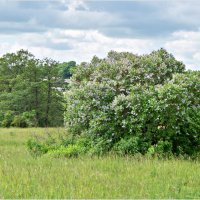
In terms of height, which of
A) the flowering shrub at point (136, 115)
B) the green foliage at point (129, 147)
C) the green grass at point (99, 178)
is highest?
the flowering shrub at point (136, 115)

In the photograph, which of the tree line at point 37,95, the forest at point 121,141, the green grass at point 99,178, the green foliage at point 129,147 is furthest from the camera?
the tree line at point 37,95

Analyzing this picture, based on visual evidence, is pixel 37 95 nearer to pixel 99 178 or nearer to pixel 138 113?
pixel 138 113

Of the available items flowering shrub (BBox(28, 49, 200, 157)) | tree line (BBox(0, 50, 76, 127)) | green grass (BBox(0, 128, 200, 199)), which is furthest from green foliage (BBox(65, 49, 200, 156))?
tree line (BBox(0, 50, 76, 127))

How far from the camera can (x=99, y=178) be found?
10312 millimetres

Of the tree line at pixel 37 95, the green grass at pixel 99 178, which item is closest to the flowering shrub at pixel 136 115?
the green grass at pixel 99 178

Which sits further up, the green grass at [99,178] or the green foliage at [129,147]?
the green foliage at [129,147]

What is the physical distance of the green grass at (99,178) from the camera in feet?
29.7

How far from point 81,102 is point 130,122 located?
7.07ft

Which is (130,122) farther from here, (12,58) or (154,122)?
(12,58)

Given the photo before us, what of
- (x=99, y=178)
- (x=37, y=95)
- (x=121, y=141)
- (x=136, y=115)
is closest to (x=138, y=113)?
(x=136, y=115)

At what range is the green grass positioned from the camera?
356 inches

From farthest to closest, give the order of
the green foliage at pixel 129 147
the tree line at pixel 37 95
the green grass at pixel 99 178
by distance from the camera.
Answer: the tree line at pixel 37 95, the green foliage at pixel 129 147, the green grass at pixel 99 178

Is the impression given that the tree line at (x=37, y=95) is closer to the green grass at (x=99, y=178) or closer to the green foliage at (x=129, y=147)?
the green foliage at (x=129, y=147)

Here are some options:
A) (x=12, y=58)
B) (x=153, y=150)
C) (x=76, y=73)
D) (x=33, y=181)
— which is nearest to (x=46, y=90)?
(x=12, y=58)
